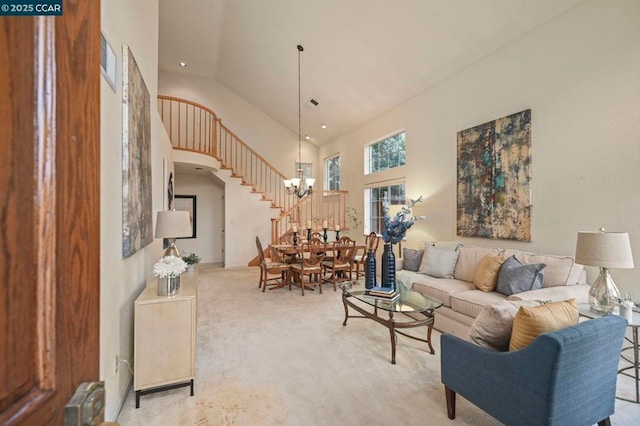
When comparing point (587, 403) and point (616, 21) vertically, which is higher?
point (616, 21)

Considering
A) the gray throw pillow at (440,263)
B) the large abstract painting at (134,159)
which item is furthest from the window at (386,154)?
the large abstract painting at (134,159)

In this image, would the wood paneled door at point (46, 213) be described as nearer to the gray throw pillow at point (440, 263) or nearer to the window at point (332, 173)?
the gray throw pillow at point (440, 263)

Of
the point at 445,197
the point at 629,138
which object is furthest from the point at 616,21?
the point at 445,197

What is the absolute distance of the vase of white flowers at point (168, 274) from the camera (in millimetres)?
2293

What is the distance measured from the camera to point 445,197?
16.6ft

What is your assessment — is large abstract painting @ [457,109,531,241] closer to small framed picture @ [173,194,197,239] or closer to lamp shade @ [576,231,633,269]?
lamp shade @ [576,231,633,269]

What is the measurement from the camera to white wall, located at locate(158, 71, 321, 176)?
332 inches

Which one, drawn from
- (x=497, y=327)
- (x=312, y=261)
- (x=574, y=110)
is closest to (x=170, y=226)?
(x=497, y=327)

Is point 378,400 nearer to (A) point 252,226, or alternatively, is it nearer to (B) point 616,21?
(B) point 616,21

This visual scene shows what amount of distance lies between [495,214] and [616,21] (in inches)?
90.7
